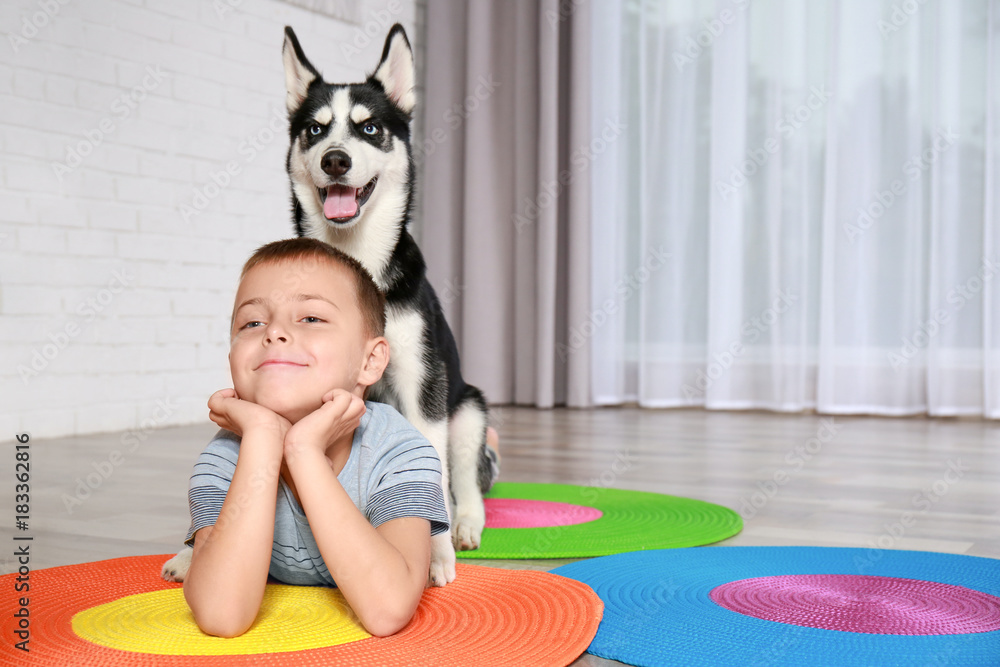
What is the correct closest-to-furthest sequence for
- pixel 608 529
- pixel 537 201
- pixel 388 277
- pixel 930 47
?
pixel 388 277 → pixel 608 529 → pixel 930 47 → pixel 537 201

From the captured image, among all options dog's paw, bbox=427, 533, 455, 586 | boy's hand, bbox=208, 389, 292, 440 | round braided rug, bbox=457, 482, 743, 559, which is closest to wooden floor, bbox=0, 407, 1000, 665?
round braided rug, bbox=457, 482, 743, 559

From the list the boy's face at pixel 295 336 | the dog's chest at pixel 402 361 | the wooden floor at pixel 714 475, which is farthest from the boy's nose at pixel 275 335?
the wooden floor at pixel 714 475

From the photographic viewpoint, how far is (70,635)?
1047mm

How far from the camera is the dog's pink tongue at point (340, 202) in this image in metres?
1.60

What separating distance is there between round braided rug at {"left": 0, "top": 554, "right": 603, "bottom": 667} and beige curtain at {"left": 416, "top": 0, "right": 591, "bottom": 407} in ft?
11.1

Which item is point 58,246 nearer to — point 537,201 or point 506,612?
point 537,201

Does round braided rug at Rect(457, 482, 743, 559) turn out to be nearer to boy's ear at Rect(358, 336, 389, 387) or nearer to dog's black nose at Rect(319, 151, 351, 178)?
boy's ear at Rect(358, 336, 389, 387)

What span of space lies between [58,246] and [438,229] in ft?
6.97

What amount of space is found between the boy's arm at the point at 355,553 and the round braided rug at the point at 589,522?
→ 0.50 m

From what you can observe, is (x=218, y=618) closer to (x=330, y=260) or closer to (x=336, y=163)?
(x=330, y=260)

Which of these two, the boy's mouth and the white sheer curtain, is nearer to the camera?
the boy's mouth

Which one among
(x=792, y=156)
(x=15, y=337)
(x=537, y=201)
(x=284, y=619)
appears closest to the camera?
(x=284, y=619)

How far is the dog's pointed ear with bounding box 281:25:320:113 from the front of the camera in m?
1.67

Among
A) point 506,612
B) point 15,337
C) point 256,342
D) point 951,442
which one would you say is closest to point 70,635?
point 256,342
